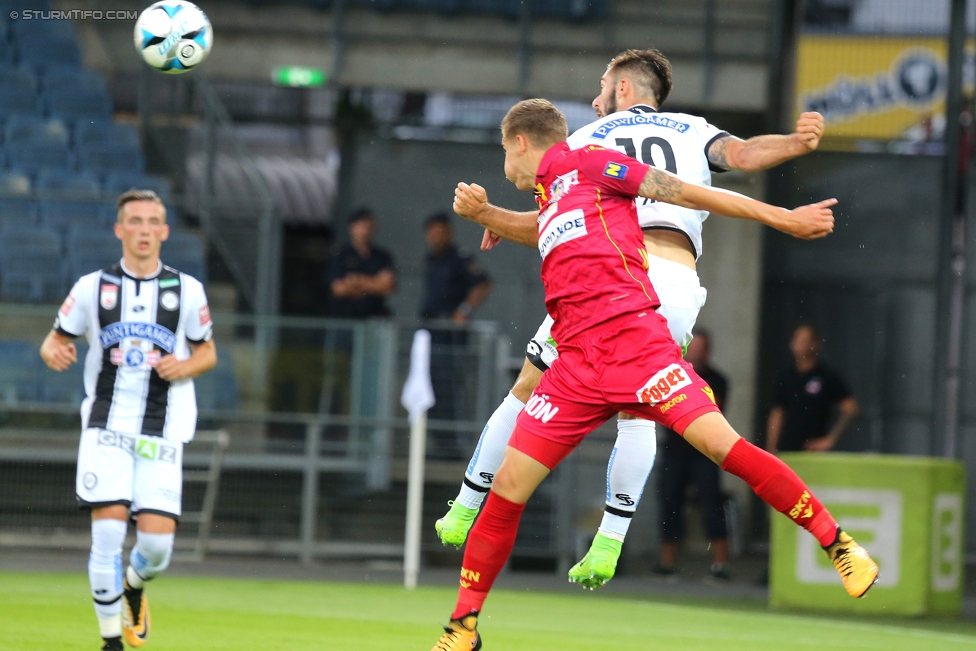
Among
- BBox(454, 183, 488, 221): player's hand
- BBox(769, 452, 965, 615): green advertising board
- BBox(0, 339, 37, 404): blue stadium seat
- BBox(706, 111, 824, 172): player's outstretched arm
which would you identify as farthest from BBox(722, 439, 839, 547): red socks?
BBox(0, 339, 37, 404): blue stadium seat

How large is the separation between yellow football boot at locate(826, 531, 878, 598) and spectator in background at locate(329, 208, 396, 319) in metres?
7.95

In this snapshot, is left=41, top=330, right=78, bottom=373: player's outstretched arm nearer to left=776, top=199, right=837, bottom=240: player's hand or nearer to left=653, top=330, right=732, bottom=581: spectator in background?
left=776, top=199, right=837, bottom=240: player's hand

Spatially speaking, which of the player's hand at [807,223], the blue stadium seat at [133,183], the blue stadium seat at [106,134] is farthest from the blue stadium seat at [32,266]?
the player's hand at [807,223]

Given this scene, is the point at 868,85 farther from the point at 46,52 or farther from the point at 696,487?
the point at 46,52

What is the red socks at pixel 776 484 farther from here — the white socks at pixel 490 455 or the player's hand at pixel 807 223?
the white socks at pixel 490 455

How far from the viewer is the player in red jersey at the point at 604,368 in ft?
16.3

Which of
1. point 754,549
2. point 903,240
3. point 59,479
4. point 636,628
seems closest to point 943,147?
point 903,240

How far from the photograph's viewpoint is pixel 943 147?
15.0 meters

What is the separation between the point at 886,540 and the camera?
1009 centimetres

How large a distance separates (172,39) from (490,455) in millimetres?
3240

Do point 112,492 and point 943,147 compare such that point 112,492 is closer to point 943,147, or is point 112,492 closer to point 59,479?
point 59,479

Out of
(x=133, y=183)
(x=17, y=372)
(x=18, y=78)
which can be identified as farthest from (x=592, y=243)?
(x=18, y=78)

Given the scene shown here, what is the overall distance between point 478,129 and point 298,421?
16.0 feet

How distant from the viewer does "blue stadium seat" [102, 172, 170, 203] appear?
14.2m
